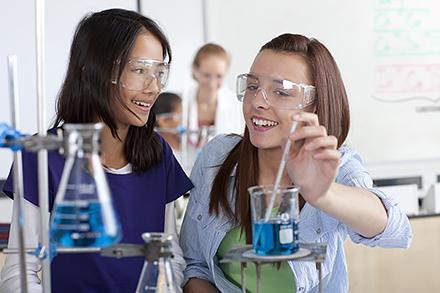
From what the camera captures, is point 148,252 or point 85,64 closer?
point 148,252

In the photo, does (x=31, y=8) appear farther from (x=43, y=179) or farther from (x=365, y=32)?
(x=43, y=179)

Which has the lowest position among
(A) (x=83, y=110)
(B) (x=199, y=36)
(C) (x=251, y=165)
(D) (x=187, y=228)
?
(D) (x=187, y=228)

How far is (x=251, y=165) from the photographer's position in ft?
6.27

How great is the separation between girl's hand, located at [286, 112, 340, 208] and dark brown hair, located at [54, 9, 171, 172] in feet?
1.38

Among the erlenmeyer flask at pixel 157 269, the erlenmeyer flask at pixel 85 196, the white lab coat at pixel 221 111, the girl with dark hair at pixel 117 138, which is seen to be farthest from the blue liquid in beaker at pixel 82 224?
the white lab coat at pixel 221 111

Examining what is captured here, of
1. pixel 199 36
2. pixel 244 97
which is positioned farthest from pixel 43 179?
pixel 199 36

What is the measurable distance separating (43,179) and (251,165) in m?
0.72

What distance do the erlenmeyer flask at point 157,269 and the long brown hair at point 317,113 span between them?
0.51 metres

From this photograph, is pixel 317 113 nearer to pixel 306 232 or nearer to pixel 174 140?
pixel 306 232

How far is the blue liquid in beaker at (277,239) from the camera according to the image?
4.33ft

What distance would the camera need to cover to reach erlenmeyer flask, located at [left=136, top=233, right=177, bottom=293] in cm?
126

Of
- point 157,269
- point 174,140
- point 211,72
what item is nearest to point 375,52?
point 211,72

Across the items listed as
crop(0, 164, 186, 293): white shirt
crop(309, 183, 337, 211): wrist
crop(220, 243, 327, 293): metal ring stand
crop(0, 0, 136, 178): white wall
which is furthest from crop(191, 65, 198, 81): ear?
crop(220, 243, 327, 293): metal ring stand

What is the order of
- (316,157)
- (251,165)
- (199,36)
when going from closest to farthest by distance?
(316,157)
(251,165)
(199,36)
